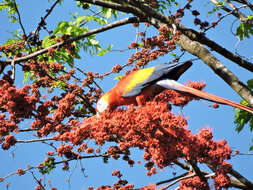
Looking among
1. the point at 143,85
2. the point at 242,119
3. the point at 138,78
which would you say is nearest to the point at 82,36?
the point at 138,78

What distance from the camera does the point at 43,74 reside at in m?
3.72

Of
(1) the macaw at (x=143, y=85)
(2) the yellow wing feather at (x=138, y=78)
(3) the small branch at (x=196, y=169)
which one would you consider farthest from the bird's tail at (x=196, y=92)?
(3) the small branch at (x=196, y=169)

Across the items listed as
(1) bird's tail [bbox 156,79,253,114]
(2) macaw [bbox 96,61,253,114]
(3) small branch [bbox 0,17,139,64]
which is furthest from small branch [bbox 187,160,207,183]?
(3) small branch [bbox 0,17,139,64]

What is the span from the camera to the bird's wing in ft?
10.7

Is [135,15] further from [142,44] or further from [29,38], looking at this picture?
[29,38]

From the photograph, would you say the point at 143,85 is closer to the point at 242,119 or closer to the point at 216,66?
the point at 216,66

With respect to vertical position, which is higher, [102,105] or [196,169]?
[102,105]

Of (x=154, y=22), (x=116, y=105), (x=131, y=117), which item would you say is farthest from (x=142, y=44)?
(x=131, y=117)

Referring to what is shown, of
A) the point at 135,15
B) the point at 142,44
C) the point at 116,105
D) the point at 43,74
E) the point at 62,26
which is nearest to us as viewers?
the point at 116,105

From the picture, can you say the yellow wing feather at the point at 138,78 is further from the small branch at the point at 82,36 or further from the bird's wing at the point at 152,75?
the small branch at the point at 82,36

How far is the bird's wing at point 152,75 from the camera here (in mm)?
3261

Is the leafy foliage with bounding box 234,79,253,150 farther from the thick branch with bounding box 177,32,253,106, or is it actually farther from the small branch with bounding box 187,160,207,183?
the small branch with bounding box 187,160,207,183

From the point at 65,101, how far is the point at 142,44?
2.04 metres

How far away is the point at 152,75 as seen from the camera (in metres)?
3.35
